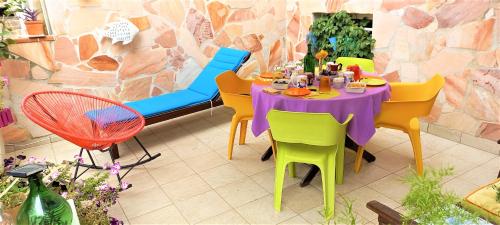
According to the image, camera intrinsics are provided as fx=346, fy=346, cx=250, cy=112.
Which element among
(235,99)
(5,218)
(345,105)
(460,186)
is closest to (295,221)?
(345,105)

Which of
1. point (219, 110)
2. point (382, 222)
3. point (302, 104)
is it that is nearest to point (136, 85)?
point (219, 110)

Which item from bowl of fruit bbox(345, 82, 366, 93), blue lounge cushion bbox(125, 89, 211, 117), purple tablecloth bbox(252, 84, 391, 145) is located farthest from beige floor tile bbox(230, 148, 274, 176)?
bowl of fruit bbox(345, 82, 366, 93)

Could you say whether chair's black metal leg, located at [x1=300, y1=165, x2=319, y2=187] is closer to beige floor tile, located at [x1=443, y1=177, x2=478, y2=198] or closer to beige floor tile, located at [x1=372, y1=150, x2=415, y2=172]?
beige floor tile, located at [x1=372, y1=150, x2=415, y2=172]

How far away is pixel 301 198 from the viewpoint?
259 centimetres

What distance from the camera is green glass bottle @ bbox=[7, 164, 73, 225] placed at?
45.3 inches

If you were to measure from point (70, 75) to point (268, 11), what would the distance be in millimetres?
2791

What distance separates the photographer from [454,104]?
11.1ft

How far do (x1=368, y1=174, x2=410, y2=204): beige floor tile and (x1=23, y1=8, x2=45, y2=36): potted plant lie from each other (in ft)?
11.4

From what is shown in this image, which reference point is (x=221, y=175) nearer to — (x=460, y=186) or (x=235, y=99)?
(x=235, y=99)

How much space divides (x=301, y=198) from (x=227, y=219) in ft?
1.92

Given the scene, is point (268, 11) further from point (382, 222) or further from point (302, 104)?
point (382, 222)

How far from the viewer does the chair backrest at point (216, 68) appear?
154 inches

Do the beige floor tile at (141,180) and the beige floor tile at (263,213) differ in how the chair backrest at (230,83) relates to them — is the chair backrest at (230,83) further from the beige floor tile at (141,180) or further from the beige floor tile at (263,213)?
the beige floor tile at (263,213)

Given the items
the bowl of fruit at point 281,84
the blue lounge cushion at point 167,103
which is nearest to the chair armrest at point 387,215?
the bowl of fruit at point 281,84
